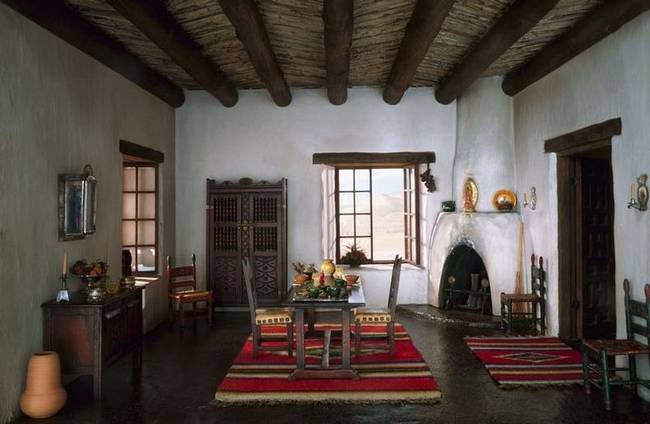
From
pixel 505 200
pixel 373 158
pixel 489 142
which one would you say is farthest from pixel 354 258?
pixel 489 142

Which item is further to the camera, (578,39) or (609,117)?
(578,39)

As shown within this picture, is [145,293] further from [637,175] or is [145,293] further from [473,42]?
[637,175]

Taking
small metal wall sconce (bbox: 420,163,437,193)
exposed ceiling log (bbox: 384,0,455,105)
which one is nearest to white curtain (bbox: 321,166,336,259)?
small metal wall sconce (bbox: 420,163,437,193)

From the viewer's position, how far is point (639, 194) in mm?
4367

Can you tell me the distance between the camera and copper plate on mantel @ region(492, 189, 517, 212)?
716cm

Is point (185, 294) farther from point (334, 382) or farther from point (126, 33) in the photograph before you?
point (126, 33)

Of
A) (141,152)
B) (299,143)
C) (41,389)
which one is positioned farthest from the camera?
(299,143)

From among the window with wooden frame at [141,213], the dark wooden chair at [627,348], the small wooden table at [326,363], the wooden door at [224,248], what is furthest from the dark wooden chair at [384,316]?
the window with wooden frame at [141,213]

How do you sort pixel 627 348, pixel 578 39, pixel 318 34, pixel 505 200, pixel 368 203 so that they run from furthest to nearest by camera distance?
pixel 368 203 → pixel 505 200 → pixel 318 34 → pixel 578 39 → pixel 627 348

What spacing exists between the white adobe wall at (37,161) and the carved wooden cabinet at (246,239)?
2.19 metres

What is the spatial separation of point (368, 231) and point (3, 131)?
578cm

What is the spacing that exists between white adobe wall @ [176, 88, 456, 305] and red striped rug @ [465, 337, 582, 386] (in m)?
2.26

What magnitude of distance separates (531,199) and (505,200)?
455 mm

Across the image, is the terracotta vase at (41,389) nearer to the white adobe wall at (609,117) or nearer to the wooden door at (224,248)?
the wooden door at (224,248)
